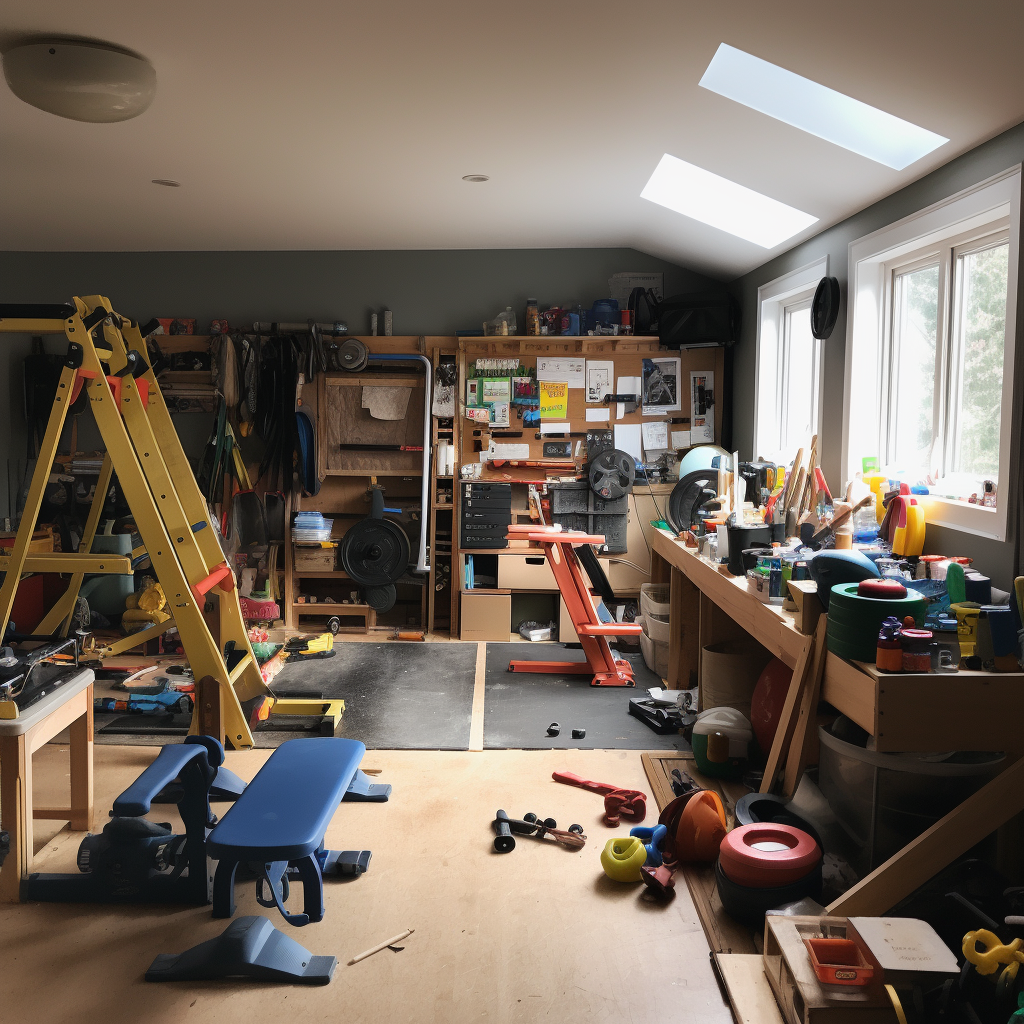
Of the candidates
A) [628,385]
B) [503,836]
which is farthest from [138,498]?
[628,385]

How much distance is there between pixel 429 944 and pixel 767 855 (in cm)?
99

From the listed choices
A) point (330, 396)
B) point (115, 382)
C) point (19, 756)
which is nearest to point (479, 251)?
point (330, 396)

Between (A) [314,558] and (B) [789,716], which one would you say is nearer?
(B) [789,716]

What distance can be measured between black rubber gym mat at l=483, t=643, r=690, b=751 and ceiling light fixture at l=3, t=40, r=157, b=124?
2.98 m

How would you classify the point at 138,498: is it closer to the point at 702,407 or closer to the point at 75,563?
the point at 75,563

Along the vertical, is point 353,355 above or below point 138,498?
above

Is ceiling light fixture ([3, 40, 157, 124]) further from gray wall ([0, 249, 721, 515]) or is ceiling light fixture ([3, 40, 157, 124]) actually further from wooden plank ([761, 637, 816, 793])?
gray wall ([0, 249, 721, 515])

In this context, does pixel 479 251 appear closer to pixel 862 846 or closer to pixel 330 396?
pixel 330 396

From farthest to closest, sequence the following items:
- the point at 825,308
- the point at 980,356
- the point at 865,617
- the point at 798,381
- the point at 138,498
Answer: the point at 798,381 < the point at 825,308 < the point at 138,498 < the point at 980,356 < the point at 865,617

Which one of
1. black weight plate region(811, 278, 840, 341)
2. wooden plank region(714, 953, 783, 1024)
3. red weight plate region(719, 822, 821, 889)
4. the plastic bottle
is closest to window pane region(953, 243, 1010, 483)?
black weight plate region(811, 278, 840, 341)

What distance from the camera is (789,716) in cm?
275

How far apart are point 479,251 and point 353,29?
337 cm

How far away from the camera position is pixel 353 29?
2.79 m

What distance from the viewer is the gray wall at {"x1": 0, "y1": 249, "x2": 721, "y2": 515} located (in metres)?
6.14
